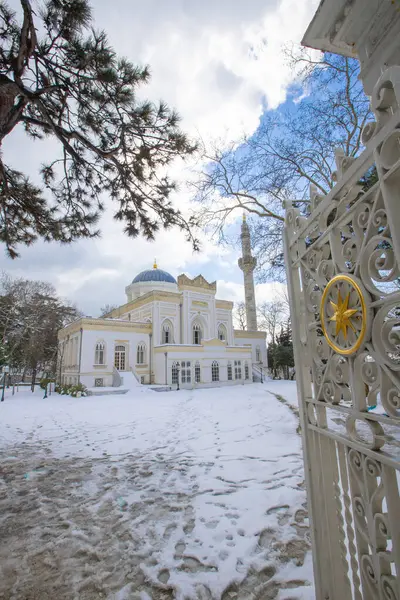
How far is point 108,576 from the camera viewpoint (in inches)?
75.5

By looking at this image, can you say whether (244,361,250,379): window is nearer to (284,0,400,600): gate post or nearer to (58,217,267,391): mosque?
(58,217,267,391): mosque

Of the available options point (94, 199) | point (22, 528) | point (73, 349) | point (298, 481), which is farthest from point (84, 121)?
point (73, 349)

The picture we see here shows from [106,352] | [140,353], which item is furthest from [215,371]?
[106,352]

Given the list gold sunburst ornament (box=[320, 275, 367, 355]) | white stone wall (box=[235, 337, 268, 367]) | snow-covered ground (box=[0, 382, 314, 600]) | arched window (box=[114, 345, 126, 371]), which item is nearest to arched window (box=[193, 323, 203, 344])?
white stone wall (box=[235, 337, 268, 367])

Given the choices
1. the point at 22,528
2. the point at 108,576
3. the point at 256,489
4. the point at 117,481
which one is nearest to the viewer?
the point at 108,576

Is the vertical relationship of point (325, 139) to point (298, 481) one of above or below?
above

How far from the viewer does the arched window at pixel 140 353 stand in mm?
23047

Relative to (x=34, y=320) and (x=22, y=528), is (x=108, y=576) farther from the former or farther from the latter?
(x=34, y=320)

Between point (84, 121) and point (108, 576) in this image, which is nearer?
point (108, 576)

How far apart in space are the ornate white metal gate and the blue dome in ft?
102

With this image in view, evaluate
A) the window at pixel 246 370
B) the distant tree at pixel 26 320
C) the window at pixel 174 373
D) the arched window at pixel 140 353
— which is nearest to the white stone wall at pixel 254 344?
the window at pixel 246 370

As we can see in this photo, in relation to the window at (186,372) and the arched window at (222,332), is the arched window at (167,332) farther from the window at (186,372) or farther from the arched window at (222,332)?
the arched window at (222,332)

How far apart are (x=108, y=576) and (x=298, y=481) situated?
222cm

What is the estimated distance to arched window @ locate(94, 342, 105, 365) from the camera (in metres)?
21.2
